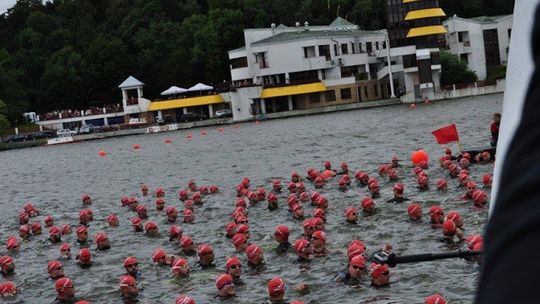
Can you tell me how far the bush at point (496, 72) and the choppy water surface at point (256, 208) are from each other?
A: 29.9 m

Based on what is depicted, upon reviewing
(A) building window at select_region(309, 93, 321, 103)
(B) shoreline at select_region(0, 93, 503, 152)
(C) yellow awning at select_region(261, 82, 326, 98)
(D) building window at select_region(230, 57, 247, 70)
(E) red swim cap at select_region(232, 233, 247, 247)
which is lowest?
(E) red swim cap at select_region(232, 233, 247, 247)

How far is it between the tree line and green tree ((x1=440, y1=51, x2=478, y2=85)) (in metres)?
27.0

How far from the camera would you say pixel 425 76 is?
87250 mm

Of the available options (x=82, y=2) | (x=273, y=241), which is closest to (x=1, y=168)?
(x=273, y=241)

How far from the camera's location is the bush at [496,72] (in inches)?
3509

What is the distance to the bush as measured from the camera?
89125mm

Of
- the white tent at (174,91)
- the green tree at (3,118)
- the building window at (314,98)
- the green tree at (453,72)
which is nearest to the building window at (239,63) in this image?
the white tent at (174,91)

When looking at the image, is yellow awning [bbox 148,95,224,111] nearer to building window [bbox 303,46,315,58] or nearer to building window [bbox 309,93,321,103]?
building window [bbox 309,93,321,103]

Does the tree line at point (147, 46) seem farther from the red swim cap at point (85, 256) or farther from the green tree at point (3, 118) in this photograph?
the red swim cap at point (85, 256)

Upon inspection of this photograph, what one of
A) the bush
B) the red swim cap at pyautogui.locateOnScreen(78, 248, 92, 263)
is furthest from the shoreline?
the red swim cap at pyautogui.locateOnScreen(78, 248, 92, 263)

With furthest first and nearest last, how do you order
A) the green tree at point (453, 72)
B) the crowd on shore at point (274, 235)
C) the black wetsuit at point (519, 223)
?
the green tree at point (453, 72) < the crowd on shore at point (274, 235) < the black wetsuit at point (519, 223)

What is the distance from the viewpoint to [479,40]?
313 ft

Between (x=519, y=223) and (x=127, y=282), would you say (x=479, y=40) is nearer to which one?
(x=127, y=282)

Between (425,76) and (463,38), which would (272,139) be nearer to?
(425,76)
